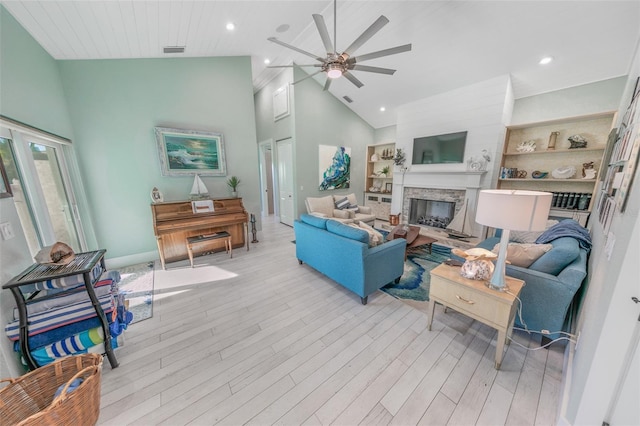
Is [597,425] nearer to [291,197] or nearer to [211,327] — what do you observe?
[211,327]

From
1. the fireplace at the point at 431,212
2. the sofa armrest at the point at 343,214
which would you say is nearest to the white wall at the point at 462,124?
the fireplace at the point at 431,212

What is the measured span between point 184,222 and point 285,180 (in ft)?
8.80

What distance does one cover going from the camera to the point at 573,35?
261 cm

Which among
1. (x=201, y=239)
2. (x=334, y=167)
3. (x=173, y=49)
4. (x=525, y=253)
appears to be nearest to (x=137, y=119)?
(x=173, y=49)

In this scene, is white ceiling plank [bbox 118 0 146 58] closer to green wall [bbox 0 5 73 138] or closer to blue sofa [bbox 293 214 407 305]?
green wall [bbox 0 5 73 138]

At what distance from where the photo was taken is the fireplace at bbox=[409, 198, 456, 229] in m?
4.75

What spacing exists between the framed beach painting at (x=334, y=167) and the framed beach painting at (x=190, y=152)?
2337mm

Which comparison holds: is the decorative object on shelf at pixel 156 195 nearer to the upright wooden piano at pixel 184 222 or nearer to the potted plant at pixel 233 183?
the upright wooden piano at pixel 184 222

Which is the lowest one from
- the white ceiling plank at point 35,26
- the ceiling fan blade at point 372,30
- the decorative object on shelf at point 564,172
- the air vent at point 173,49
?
the decorative object on shelf at point 564,172

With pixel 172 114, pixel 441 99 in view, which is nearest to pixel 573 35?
pixel 441 99

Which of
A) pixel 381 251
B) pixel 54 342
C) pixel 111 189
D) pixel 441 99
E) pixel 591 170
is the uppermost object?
pixel 441 99

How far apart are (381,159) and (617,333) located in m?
5.65

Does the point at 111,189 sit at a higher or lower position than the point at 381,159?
lower

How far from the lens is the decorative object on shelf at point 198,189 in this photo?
3.52 meters
